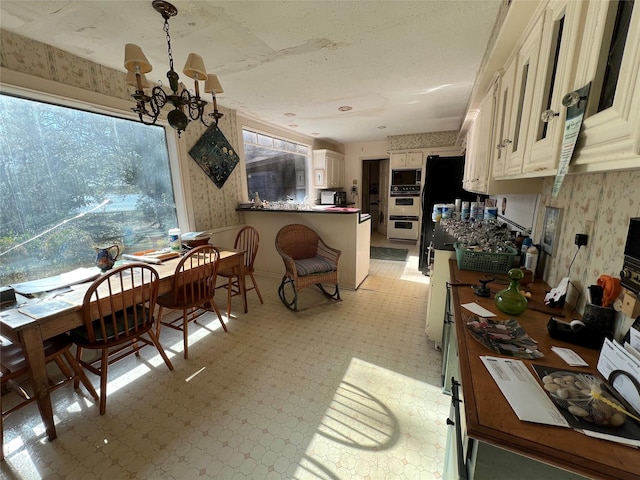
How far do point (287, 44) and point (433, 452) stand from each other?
285 centimetres

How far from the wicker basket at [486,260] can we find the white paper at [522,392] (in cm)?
93

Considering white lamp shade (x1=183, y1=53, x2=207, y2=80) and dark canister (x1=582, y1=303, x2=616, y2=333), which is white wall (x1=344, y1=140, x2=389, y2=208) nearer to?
white lamp shade (x1=183, y1=53, x2=207, y2=80)

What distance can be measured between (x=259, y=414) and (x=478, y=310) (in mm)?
1449

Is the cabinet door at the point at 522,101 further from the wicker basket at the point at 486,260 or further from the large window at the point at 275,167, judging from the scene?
the large window at the point at 275,167

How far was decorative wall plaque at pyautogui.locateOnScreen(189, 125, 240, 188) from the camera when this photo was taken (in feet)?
10.5

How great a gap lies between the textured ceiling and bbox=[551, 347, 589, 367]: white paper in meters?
1.93

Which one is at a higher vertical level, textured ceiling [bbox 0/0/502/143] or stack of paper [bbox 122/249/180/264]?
textured ceiling [bbox 0/0/502/143]

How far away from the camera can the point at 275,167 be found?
4988 millimetres

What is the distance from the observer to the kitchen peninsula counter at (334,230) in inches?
131

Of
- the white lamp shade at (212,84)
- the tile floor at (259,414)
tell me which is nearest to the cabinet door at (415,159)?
the tile floor at (259,414)

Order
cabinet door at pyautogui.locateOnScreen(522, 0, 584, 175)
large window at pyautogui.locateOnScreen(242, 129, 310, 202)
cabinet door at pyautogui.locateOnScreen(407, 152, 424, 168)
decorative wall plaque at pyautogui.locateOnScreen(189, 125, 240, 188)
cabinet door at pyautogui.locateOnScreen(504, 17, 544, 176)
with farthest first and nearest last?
cabinet door at pyautogui.locateOnScreen(407, 152, 424, 168), large window at pyautogui.locateOnScreen(242, 129, 310, 202), decorative wall plaque at pyautogui.locateOnScreen(189, 125, 240, 188), cabinet door at pyautogui.locateOnScreen(504, 17, 544, 176), cabinet door at pyautogui.locateOnScreen(522, 0, 584, 175)

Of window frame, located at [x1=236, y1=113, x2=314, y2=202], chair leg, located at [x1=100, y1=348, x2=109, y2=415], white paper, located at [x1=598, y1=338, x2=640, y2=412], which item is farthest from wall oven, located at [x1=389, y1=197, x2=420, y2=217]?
chair leg, located at [x1=100, y1=348, x2=109, y2=415]

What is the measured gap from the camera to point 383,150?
6270mm

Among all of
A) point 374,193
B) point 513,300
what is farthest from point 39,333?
point 374,193
